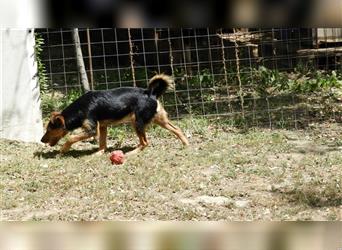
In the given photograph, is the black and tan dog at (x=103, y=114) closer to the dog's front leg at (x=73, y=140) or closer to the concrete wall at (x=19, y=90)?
the dog's front leg at (x=73, y=140)

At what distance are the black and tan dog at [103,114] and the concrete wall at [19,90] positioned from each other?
59 centimetres

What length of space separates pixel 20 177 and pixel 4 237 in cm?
536

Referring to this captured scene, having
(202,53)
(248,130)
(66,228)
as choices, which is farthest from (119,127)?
(66,228)

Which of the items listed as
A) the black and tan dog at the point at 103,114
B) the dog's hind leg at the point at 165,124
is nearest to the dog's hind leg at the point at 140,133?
the black and tan dog at the point at 103,114

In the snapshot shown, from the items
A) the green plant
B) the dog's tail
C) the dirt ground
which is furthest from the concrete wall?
the green plant

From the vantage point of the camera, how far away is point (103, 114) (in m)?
6.74

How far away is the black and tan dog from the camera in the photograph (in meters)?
6.70

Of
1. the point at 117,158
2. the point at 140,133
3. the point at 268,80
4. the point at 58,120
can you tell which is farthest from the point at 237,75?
the point at 117,158

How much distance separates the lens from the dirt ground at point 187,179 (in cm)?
438

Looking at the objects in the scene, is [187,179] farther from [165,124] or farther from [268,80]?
[268,80]

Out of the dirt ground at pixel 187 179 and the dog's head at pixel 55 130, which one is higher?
the dog's head at pixel 55 130

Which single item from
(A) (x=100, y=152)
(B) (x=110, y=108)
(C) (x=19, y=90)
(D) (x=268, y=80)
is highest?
(D) (x=268, y=80)

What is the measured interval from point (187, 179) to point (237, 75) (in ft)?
12.8

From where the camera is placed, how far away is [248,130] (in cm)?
765
